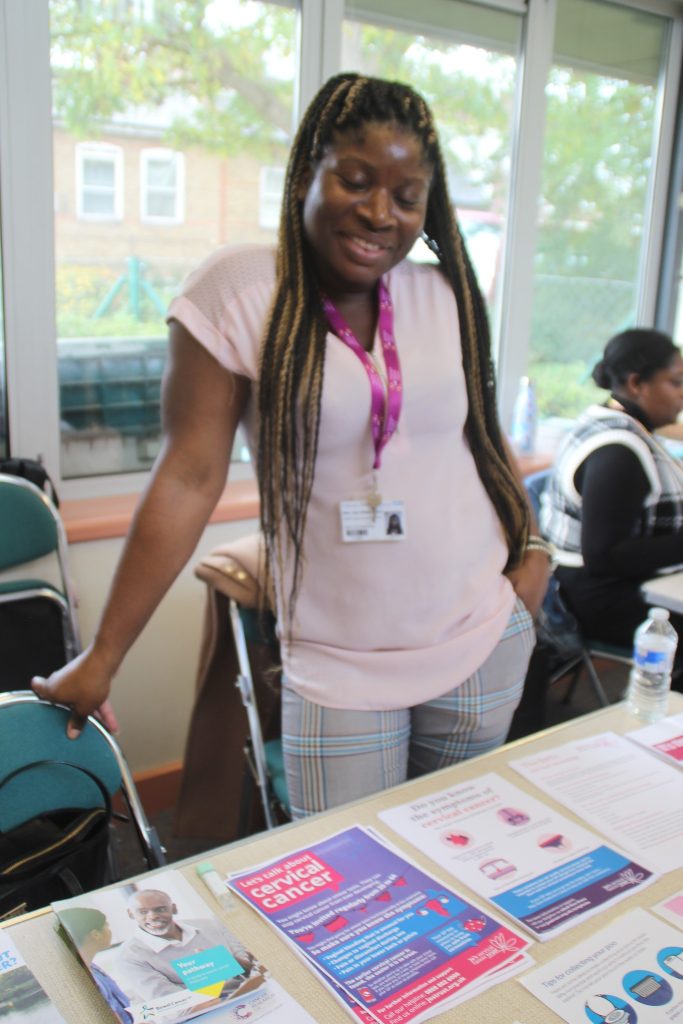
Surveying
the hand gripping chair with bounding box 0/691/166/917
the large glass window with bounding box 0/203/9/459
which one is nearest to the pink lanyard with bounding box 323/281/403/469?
the hand gripping chair with bounding box 0/691/166/917

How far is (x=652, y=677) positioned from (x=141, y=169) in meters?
1.93

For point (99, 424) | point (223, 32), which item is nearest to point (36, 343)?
point (99, 424)

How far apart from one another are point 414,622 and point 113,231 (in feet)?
5.75

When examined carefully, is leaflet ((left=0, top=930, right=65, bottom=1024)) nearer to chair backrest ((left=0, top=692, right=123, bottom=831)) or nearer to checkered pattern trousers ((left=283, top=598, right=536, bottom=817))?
chair backrest ((left=0, top=692, right=123, bottom=831))

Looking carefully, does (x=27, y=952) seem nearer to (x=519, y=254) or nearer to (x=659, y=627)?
(x=659, y=627)

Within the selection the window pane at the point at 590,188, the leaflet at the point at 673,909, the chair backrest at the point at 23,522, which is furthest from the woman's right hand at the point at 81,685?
the window pane at the point at 590,188

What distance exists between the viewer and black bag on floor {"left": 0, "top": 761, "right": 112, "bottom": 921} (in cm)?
137

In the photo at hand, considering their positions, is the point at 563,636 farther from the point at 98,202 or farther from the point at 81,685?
the point at 81,685

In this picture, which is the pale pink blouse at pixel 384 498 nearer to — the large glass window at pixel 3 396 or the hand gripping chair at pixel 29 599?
the hand gripping chair at pixel 29 599

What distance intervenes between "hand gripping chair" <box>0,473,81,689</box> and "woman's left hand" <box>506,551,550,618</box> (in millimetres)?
1147

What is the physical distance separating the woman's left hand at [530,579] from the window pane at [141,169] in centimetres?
158

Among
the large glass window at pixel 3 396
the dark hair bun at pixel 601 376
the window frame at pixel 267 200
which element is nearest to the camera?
the large glass window at pixel 3 396

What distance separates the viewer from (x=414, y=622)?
1.39 meters

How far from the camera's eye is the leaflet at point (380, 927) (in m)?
1.01
